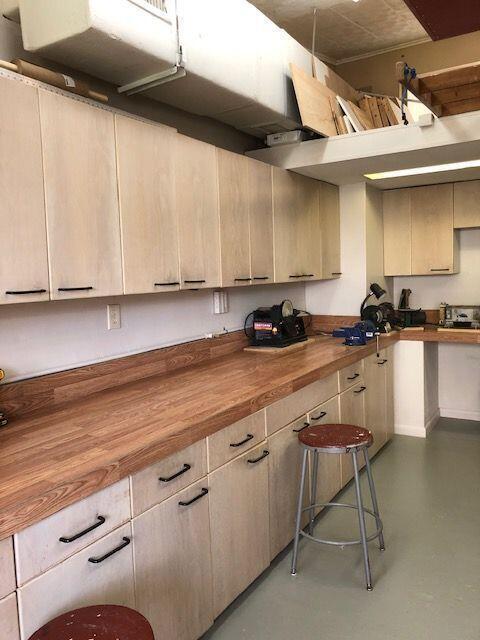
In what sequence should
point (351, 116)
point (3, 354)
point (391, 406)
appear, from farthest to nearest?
point (391, 406)
point (351, 116)
point (3, 354)

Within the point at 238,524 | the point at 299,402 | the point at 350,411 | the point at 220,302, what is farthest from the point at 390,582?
the point at 220,302

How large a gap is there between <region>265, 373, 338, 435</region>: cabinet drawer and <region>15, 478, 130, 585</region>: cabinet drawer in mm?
955

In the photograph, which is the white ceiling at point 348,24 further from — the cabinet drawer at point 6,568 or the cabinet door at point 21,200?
the cabinet drawer at point 6,568

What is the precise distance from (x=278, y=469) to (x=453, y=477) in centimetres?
165

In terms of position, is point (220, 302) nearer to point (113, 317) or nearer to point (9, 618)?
point (113, 317)

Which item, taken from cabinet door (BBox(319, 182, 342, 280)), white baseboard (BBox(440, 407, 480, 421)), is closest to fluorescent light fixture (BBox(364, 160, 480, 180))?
cabinet door (BBox(319, 182, 342, 280))

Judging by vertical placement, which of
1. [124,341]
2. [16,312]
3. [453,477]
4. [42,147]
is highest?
[42,147]

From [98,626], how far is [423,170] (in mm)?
3608

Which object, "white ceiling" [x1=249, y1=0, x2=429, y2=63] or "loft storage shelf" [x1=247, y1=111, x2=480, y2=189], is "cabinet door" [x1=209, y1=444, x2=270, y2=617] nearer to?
"loft storage shelf" [x1=247, y1=111, x2=480, y2=189]

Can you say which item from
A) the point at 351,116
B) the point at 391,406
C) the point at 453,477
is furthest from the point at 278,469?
the point at 351,116

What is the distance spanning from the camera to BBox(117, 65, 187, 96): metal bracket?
90.1 inches

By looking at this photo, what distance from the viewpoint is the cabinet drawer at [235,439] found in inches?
78.0

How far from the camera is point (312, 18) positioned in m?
3.74

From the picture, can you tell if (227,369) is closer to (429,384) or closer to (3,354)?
(3,354)
